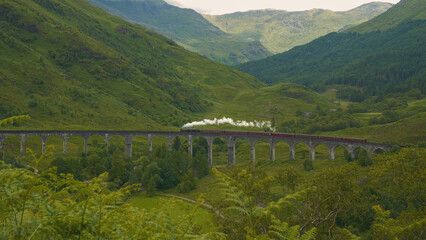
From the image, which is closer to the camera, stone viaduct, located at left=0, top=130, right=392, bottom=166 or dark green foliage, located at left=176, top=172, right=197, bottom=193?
dark green foliage, located at left=176, top=172, right=197, bottom=193

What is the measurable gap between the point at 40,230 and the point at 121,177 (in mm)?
100032

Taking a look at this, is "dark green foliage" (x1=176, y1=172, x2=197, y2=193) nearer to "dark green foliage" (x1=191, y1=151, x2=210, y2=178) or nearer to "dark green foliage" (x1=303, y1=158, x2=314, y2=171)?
"dark green foliage" (x1=191, y1=151, x2=210, y2=178)

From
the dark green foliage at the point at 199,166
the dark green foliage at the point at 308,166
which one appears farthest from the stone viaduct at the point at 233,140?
the dark green foliage at the point at 199,166

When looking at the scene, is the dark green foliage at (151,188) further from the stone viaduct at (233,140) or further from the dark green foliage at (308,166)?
the dark green foliage at (308,166)

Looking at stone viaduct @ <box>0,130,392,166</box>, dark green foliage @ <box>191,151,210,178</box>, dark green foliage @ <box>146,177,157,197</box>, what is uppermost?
stone viaduct @ <box>0,130,392,166</box>

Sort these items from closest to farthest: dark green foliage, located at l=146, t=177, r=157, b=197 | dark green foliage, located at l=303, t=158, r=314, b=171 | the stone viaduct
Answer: dark green foliage, located at l=146, t=177, r=157, b=197 < dark green foliage, located at l=303, t=158, r=314, b=171 < the stone viaduct

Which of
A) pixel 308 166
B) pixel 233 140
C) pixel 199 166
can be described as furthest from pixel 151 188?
pixel 308 166

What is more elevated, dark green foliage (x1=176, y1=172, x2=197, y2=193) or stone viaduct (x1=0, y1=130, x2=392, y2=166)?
stone viaduct (x1=0, y1=130, x2=392, y2=166)

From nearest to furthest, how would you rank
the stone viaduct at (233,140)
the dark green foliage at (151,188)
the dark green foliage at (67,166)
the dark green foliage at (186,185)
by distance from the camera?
the dark green foliage at (151,188) → the dark green foliage at (67,166) → the dark green foliage at (186,185) → the stone viaduct at (233,140)

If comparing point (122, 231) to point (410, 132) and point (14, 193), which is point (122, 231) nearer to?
point (14, 193)

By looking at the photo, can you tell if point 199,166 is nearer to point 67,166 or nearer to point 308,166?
point 308,166

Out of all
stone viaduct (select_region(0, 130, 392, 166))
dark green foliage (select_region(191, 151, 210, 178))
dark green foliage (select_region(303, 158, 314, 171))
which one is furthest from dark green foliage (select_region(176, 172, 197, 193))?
dark green foliage (select_region(303, 158, 314, 171))

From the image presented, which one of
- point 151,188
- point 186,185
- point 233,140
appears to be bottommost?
point 151,188

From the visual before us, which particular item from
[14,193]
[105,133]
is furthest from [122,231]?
[105,133]
